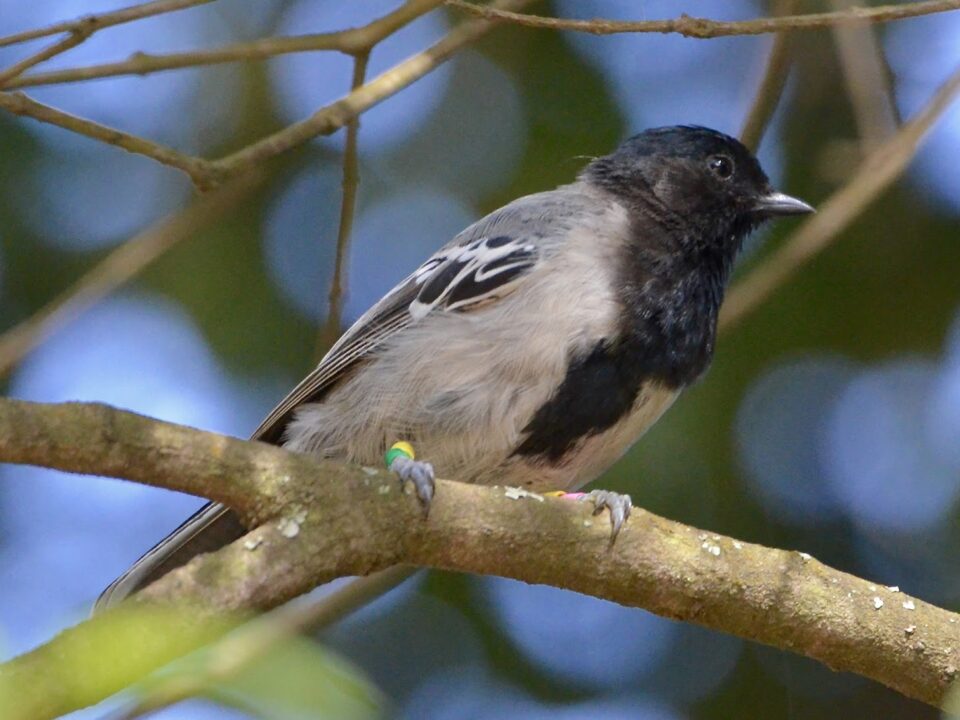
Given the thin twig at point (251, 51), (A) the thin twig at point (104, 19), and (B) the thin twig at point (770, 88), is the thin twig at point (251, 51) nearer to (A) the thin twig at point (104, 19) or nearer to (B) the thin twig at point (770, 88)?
(A) the thin twig at point (104, 19)

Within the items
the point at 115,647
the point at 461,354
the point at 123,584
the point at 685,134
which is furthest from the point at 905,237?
the point at 115,647

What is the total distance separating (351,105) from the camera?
385 cm

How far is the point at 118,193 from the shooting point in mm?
5457

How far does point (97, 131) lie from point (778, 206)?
2.52 m

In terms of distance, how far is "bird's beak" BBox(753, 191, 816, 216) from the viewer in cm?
468

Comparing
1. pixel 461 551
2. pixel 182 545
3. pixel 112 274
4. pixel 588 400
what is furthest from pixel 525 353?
pixel 112 274

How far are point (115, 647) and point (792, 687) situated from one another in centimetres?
418

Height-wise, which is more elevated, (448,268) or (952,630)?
(448,268)

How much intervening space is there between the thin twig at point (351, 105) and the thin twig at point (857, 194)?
4.06 feet

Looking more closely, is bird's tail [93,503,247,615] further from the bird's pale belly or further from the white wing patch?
the white wing patch

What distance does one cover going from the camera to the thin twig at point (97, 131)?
3.20 metres

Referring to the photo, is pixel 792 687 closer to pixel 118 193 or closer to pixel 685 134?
pixel 685 134

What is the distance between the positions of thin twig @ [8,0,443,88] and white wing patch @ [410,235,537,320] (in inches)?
29.3

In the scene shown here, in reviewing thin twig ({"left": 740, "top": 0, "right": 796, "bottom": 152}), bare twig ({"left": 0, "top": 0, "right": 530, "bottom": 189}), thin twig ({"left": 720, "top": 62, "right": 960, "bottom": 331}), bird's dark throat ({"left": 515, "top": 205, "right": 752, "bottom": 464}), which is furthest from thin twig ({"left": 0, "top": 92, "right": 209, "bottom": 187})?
thin twig ({"left": 740, "top": 0, "right": 796, "bottom": 152})
